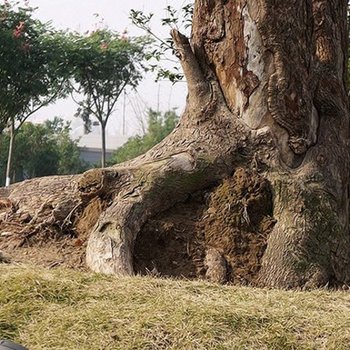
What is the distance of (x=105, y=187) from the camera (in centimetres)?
625

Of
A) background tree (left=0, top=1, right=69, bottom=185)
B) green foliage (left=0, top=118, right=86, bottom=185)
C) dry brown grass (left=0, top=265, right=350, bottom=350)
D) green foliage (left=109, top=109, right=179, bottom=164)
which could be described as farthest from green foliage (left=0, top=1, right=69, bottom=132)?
dry brown grass (left=0, top=265, right=350, bottom=350)

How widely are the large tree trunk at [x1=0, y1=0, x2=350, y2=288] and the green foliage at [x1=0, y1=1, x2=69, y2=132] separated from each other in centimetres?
1476

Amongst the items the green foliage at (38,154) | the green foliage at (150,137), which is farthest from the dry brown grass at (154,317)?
the green foliage at (150,137)

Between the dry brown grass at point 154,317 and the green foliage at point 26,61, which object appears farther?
the green foliage at point 26,61

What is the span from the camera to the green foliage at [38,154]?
32656mm

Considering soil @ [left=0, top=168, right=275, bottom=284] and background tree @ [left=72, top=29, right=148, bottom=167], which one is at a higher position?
background tree @ [left=72, top=29, right=148, bottom=167]

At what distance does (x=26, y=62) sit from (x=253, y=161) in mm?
16371

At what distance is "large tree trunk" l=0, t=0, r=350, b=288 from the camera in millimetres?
6211

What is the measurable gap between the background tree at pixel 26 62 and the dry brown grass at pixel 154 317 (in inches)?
676

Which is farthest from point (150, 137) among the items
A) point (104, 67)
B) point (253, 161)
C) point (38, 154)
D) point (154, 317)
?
point (154, 317)

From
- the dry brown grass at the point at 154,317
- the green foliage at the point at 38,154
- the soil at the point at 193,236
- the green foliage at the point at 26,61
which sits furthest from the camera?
the green foliage at the point at 38,154

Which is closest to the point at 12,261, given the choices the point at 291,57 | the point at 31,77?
the point at 291,57

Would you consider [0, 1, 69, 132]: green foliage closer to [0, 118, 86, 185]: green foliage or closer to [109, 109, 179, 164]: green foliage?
[0, 118, 86, 185]: green foliage

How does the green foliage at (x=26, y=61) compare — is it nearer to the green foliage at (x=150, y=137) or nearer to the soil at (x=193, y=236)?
the green foliage at (x=150, y=137)
